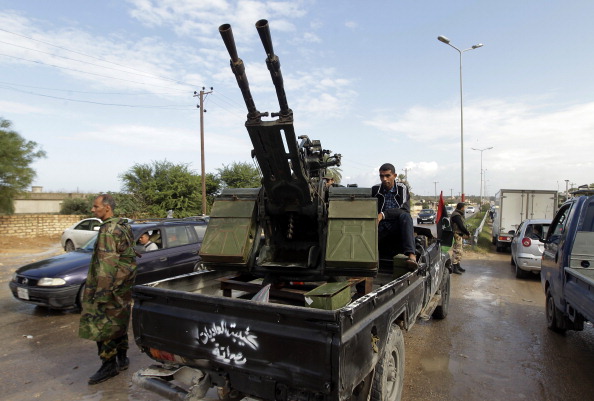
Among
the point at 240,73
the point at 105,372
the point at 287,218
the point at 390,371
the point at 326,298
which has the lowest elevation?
the point at 105,372

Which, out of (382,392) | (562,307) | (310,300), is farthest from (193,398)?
(562,307)

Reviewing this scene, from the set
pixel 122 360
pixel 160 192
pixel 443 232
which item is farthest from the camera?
pixel 160 192

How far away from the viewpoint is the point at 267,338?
2.58 metres

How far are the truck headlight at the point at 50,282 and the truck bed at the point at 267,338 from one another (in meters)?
3.65

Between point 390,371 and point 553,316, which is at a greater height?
point 390,371

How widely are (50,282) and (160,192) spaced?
19631 mm

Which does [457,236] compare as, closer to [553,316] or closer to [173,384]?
[553,316]

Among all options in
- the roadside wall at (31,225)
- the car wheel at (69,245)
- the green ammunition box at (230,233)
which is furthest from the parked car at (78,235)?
the green ammunition box at (230,233)

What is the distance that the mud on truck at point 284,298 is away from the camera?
248 cm

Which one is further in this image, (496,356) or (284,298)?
(496,356)

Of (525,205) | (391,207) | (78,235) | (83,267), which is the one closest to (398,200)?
(391,207)

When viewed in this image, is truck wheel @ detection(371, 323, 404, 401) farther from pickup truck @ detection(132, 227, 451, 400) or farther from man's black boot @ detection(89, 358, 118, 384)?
man's black boot @ detection(89, 358, 118, 384)

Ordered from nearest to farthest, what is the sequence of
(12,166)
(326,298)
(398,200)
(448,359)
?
1. (326,298)
2. (448,359)
3. (398,200)
4. (12,166)

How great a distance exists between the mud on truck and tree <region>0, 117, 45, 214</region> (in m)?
19.0
